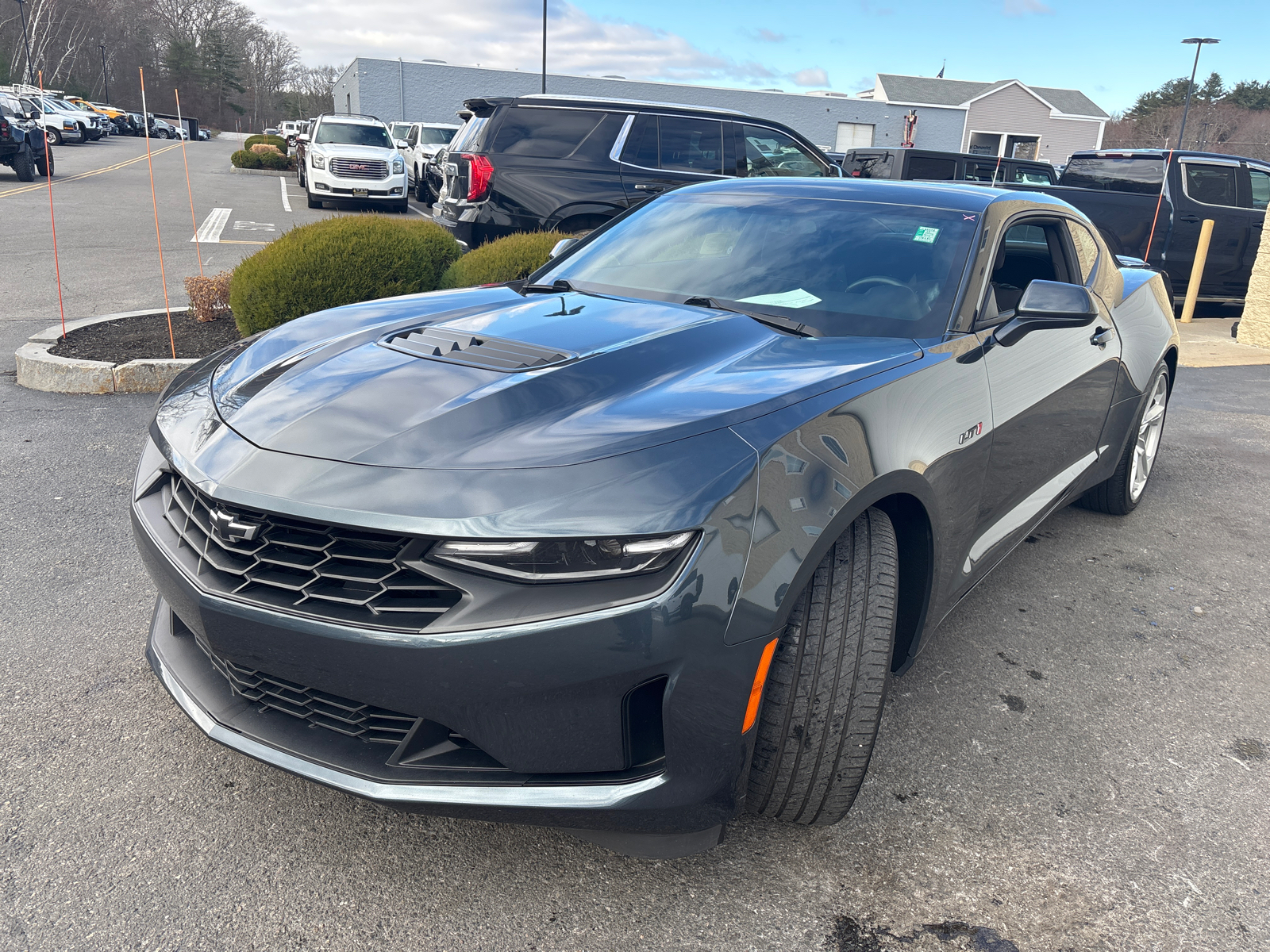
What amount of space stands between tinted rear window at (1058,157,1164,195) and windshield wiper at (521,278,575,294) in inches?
403

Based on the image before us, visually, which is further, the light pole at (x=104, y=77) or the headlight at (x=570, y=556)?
the light pole at (x=104, y=77)

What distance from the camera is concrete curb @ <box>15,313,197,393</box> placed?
19.1 ft

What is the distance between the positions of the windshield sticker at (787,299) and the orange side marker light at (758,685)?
4.63 feet

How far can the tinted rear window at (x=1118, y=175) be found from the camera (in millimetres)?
11016

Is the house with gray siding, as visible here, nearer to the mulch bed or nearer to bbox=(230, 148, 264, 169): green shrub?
bbox=(230, 148, 264, 169): green shrub

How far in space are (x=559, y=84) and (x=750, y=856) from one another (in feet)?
171

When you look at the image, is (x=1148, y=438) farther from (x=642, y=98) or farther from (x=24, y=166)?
(x=642, y=98)

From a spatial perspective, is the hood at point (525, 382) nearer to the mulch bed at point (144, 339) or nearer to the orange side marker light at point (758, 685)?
the orange side marker light at point (758, 685)

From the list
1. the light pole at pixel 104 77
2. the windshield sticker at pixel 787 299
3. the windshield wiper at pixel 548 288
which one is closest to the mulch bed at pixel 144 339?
the windshield wiper at pixel 548 288

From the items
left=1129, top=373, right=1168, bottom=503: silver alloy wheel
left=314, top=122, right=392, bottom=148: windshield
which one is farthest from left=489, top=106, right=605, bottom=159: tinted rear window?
left=314, top=122, right=392, bottom=148: windshield

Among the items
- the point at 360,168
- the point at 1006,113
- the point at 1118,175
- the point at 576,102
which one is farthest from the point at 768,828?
the point at 1006,113

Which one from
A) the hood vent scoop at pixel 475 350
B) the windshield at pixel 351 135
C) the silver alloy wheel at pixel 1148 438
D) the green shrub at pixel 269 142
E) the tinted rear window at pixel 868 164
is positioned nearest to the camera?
the hood vent scoop at pixel 475 350

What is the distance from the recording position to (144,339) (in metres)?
6.83

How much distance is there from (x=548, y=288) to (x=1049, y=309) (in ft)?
5.48
